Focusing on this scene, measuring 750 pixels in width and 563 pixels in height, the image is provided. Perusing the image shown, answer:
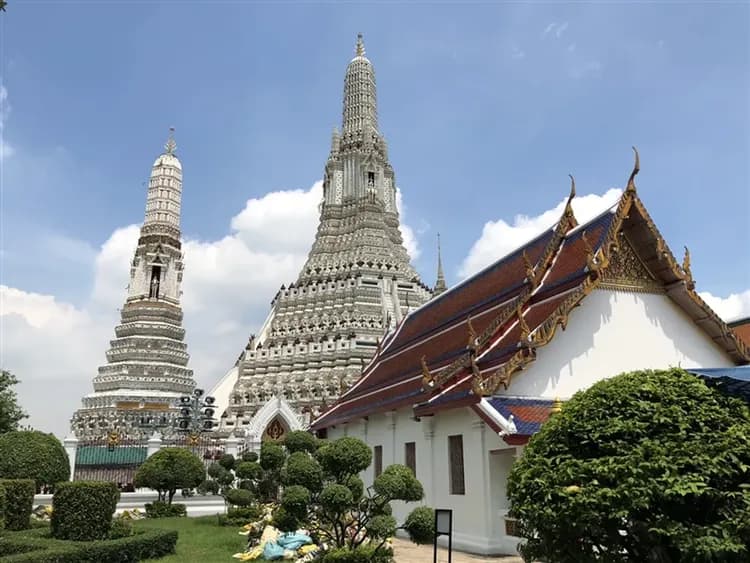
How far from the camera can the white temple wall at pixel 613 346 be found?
1204 centimetres

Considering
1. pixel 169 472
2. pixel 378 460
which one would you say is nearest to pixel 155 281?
pixel 169 472

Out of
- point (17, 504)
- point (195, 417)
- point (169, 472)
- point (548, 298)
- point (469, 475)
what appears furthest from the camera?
point (195, 417)

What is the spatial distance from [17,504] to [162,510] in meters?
6.42

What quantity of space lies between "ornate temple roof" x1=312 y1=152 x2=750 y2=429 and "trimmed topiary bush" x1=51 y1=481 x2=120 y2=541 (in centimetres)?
604

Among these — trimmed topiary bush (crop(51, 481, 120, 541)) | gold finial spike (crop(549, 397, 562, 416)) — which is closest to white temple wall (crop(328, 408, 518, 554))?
gold finial spike (crop(549, 397, 562, 416))

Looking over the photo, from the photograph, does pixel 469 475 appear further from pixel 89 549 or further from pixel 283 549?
pixel 89 549

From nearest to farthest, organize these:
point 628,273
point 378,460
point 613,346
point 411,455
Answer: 1. point 613,346
2. point 628,273
3. point 411,455
4. point 378,460

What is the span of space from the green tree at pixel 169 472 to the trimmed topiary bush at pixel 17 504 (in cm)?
509

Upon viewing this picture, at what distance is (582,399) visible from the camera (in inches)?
262

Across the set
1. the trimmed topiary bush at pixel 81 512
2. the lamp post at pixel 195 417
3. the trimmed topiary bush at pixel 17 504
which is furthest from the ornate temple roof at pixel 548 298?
the lamp post at pixel 195 417

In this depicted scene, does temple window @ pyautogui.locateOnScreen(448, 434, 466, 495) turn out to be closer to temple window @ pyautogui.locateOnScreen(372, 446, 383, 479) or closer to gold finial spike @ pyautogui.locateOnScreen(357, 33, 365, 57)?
temple window @ pyautogui.locateOnScreen(372, 446, 383, 479)

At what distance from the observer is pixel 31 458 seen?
16.9m

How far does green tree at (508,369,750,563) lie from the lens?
5.54 m

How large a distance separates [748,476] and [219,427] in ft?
125
